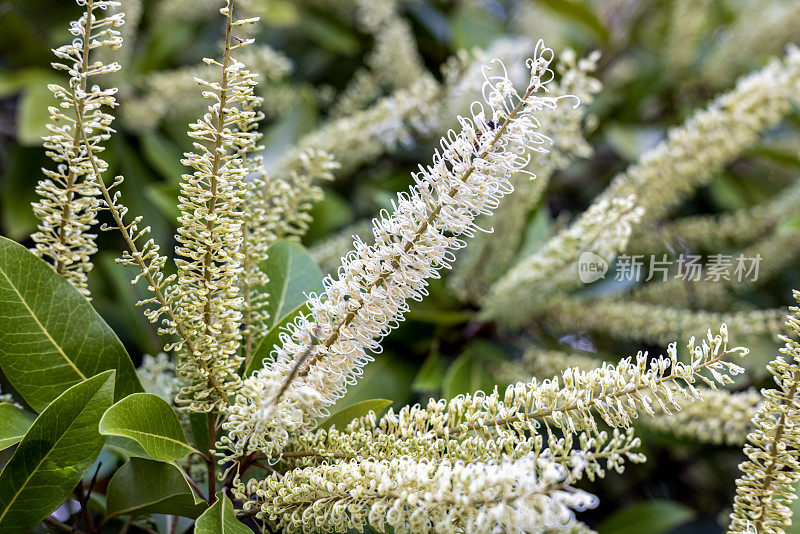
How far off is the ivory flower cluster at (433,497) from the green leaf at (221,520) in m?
0.04

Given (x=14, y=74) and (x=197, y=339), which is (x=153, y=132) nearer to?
(x=14, y=74)

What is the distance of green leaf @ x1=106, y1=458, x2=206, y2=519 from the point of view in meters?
0.81

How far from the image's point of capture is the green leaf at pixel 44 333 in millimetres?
807

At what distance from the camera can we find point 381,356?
1477 mm

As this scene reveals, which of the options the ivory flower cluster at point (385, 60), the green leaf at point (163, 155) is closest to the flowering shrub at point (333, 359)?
the ivory flower cluster at point (385, 60)

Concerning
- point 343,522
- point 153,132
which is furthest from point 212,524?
point 153,132

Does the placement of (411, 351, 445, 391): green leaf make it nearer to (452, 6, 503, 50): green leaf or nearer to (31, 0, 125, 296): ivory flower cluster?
(31, 0, 125, 296): ivory flower cluster

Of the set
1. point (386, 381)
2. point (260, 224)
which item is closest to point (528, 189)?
point (386, 381)

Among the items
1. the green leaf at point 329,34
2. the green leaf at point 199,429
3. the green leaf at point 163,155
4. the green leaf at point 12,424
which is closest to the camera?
the green leaf at point 12,424

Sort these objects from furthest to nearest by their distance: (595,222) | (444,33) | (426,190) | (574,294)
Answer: (444,33)
(574,294)
(595,222)
(426,190)

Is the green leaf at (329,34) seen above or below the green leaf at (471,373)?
above

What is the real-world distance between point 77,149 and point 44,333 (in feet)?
0.84

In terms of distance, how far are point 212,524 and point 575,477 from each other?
1.31 feet

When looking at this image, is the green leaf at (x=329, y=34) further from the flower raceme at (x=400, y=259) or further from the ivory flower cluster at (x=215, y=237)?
the flower raceme at (x=400, y=259)
